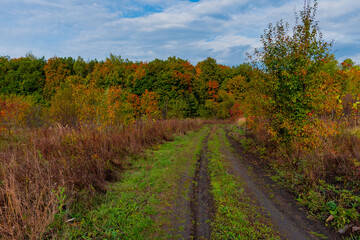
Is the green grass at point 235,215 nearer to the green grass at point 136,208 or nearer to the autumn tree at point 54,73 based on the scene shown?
the green grass at point 136,208

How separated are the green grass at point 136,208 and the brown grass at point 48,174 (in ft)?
1.51

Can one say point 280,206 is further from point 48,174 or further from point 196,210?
point 48,174

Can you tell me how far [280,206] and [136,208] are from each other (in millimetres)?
3491

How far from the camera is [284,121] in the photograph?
8234 mm

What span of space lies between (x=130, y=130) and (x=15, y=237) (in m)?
8.25

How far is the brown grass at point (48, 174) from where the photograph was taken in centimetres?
295

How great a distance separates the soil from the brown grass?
418cm

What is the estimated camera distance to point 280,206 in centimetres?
473

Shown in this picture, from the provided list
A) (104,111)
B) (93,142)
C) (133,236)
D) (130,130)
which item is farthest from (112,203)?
(104,111)

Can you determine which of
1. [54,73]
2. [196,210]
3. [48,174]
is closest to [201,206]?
[196,210]

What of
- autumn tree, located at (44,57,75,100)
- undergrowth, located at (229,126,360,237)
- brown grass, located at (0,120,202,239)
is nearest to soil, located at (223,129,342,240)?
undergrowth, located at (229,126,360,237)

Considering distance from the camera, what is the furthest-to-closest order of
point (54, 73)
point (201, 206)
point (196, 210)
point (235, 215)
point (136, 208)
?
point (54, 73) → point (201, 206) → point (196, 210) → point (136, 208) → point (235, 215)

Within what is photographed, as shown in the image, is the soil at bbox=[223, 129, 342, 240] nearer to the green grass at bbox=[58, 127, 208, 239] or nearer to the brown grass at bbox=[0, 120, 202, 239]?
→ the green grass at bbox=[58, 127, 208, 239]

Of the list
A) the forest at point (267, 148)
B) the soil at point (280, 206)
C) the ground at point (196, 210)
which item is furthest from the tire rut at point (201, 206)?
the forest at point (267, 148)
